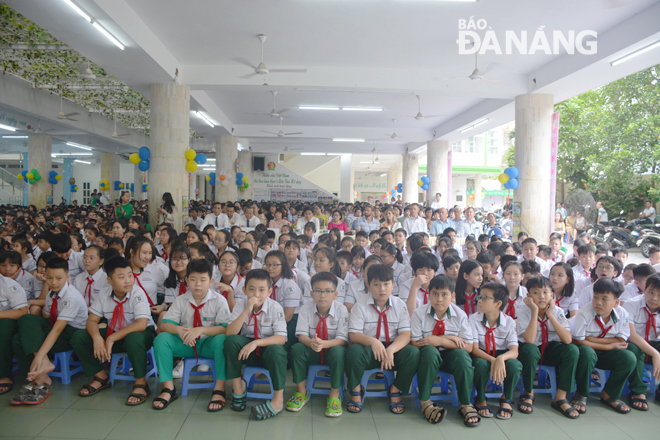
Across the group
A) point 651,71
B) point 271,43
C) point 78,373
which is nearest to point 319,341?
point 78,373

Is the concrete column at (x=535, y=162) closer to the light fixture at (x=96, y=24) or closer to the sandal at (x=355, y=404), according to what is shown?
the sandal at (x=355, y=404)

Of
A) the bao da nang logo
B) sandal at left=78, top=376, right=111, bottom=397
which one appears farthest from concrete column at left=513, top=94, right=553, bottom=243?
sandal at left=78, top=376, right=111, bottom=397

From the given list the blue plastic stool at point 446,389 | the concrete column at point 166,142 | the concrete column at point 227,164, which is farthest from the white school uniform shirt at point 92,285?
the concrete column at point 227,164

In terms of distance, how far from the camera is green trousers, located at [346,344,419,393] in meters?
2.70

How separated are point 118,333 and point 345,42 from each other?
5464 millimetres

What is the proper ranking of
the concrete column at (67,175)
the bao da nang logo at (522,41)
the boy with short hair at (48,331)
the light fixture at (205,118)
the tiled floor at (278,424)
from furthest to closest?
1. the concrete column at (67,175)
2. the light fixture at (205,118)
3. the bao da nang logo at (522,41)
4. the boy with short hair at (48,331)
5. the tiled floor at (278,424)

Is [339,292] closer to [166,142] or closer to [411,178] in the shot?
[166,142]

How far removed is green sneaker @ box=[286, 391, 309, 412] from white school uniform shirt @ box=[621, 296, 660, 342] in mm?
2497

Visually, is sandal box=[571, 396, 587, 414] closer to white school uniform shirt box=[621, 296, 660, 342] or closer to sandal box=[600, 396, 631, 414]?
sandal box=[600, 396, 631, 414]

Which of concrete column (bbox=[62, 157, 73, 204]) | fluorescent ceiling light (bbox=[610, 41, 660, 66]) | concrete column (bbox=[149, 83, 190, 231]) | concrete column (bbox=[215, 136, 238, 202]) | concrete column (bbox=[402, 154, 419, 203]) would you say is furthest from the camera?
concrete column (bbox=[62, 157, 73, 204])

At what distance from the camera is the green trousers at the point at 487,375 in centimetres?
268

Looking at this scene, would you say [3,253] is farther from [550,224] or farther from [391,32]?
[550,224]

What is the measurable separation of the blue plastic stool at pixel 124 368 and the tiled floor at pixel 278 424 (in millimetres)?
188

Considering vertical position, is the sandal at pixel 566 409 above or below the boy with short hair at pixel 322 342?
below
